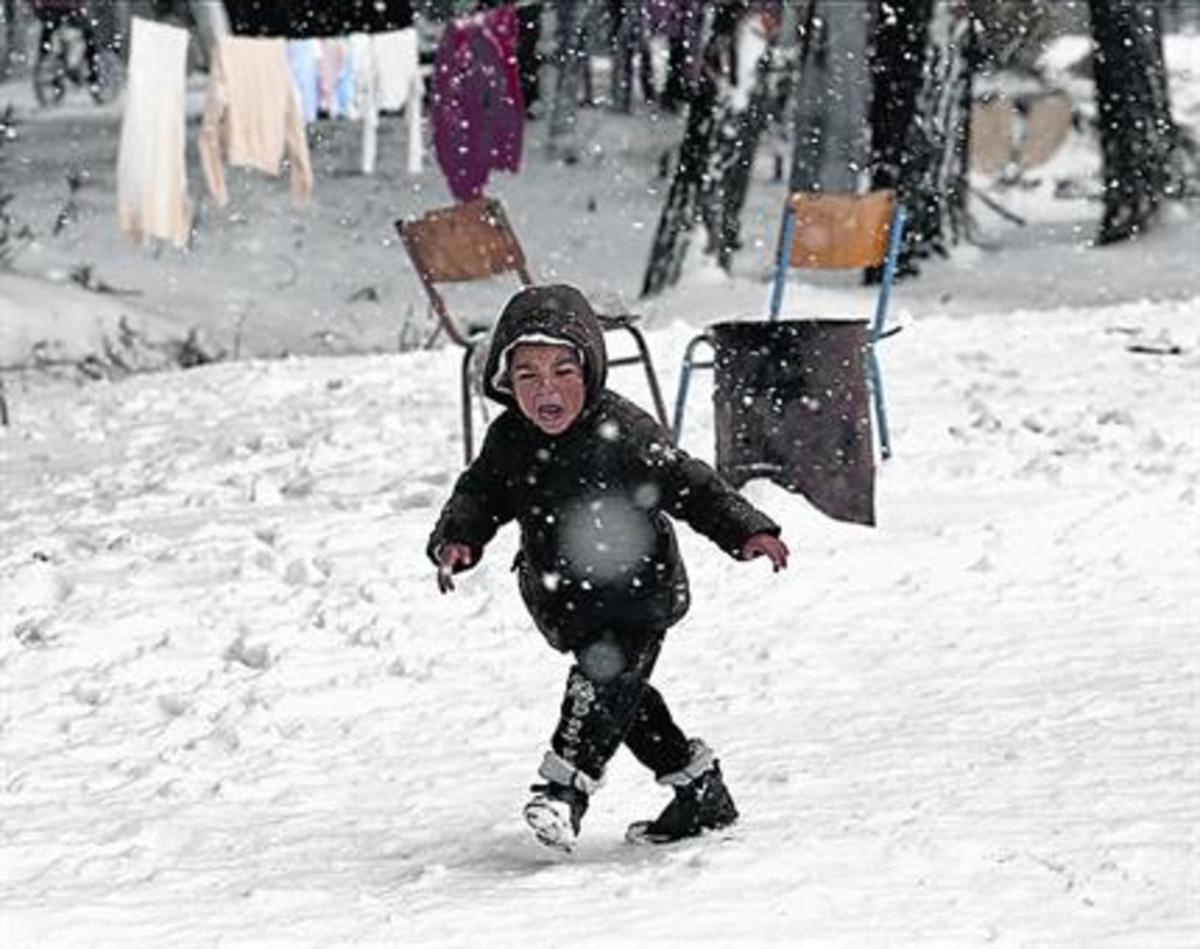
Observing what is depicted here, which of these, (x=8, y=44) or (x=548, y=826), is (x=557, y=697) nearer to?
(x=548, y=826)

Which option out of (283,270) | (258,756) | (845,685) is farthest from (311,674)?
(283,270)

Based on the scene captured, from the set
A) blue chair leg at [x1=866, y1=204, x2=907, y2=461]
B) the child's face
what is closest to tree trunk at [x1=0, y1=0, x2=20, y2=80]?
blue chair leg at [x1=866, y1=204, x2=907, y2=461]

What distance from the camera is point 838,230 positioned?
877 centimetres

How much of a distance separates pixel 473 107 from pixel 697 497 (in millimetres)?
13030

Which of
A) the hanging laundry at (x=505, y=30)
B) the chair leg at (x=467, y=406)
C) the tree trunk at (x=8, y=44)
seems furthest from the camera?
the tree trunk at (x=8, y=44)

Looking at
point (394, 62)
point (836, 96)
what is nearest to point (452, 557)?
point (394, 62)

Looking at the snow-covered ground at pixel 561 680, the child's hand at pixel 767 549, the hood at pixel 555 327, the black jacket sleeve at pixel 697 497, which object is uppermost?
the hood at pixel 555 327

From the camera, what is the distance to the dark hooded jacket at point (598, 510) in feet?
13.3

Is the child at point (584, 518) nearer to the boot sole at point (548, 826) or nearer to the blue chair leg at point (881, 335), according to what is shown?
the boot sole at point (548, 826)

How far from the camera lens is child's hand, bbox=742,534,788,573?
395 cm

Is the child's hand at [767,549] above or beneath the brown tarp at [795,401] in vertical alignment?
above

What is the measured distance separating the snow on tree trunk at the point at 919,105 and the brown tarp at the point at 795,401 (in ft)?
31.1

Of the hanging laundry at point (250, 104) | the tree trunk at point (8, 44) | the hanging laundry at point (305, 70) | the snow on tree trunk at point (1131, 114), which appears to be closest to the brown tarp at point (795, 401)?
the hanging laundry at point (250, 104)

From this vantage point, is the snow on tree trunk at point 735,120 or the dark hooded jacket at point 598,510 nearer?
the dark hooded jacket at point 598,510
